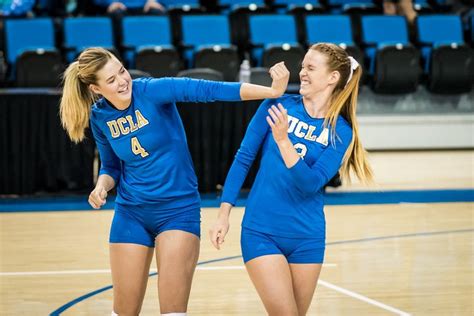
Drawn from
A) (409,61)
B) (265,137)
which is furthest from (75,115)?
(409,61)

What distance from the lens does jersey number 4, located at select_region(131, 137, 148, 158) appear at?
11.6 feet

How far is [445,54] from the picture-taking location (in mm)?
10867

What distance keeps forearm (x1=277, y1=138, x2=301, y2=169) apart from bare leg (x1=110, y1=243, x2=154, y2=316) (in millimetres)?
807

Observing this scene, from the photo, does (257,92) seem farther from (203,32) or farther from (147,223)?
(203,32)

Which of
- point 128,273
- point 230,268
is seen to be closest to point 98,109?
point 128,273

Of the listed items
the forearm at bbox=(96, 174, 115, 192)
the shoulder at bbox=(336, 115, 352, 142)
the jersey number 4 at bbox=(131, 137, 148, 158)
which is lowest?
the forearm at bbox=(96, 174, 115, 192)

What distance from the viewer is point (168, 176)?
360cm

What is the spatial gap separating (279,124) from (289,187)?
0.33 metres

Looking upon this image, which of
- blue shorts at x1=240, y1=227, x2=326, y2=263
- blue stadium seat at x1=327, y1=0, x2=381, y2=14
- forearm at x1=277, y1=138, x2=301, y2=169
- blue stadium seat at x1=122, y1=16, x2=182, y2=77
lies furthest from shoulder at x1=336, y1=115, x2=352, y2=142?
blue stadium seat at x1=327, y1=0, x2=381, y2=14

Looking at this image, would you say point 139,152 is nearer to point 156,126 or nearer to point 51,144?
point 156,126

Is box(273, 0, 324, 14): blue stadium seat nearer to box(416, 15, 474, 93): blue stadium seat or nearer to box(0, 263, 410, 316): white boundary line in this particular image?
box(416, 15, 474, 93): blue stadium seat

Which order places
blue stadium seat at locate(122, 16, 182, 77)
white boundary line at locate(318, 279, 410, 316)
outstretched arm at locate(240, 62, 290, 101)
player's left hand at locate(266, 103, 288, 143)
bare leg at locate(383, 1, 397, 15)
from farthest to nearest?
bare leg at locate(383, 1, 397, 15)
blue stadium seat at locate(122, 16, 182, 77)
white boundary line at locate(318, 279, 410, 316)
outstretched arm at locate(240, 62, 290, 101)
player's left hand at locate(266, 103, 288, 143)

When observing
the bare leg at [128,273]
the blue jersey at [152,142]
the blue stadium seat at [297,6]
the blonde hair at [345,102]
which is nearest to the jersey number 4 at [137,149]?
the blue jersey at [152,142]

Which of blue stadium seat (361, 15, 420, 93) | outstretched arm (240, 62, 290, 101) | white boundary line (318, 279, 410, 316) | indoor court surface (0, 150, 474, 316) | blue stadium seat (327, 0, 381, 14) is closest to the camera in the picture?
outstretched arm (240, 62, 290, 101)
